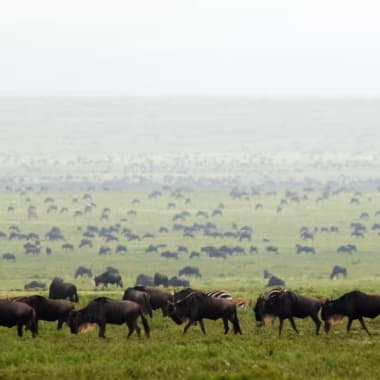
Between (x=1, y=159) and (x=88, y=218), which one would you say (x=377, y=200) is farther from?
(x=1, y=159)

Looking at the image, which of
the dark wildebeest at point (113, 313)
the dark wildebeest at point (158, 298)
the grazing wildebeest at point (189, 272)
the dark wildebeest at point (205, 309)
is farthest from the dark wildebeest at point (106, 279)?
the dark wildebeest at point (113, 313)

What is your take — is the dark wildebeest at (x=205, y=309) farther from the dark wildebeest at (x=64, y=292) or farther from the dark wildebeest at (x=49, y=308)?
the dark wildebeest at (x=64, y=292)

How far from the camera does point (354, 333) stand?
72.8 ft

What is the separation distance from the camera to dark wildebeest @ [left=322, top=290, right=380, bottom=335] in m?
21.6

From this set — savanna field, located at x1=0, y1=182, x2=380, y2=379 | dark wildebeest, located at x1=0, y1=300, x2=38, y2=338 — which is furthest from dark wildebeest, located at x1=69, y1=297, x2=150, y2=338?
dark wildebeest, located at x1=0, y1=300, x2=38, y2=338

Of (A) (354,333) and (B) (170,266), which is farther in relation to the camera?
(B) (170,266)

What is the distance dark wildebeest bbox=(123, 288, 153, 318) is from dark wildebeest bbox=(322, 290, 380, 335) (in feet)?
12.3

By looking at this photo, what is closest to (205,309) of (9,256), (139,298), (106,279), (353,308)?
(139,298)

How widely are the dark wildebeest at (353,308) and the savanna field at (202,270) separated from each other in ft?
1.23

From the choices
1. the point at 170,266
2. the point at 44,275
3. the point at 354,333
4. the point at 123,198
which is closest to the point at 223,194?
the point at 123,198

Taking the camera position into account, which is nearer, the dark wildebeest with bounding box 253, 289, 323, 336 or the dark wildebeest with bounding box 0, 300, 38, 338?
the dark wildebeest with bounding box 0, 300, 38, 338

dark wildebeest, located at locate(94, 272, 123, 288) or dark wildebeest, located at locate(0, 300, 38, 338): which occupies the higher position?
dark wildebeest, located at locate(0, 300, 38, 338)

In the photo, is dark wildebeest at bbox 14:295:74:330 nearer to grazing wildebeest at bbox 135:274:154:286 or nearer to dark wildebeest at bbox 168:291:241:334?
dark wildebeest at bbox 168:291:241:334

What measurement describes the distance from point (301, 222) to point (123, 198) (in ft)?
82.8
